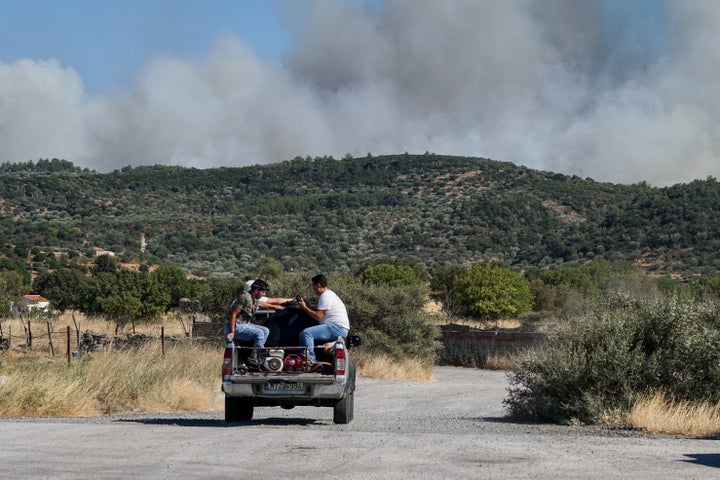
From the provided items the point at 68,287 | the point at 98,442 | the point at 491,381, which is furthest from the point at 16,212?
the point at 98,442

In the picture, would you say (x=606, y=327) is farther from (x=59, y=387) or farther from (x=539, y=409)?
(x=59, y=387)

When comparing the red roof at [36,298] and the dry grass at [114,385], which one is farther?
the red roof at [36,298]

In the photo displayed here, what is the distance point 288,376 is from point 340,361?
0.78m

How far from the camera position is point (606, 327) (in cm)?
1667

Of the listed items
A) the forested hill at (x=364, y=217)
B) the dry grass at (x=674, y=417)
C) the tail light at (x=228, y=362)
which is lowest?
the dry grass at (x=674, y=417)

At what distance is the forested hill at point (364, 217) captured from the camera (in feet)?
341

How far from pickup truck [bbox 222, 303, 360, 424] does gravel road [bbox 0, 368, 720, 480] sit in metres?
0.39

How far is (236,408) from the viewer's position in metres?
15.2

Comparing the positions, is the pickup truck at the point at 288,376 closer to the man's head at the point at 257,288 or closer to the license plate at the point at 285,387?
the license plate at the point at 285,387

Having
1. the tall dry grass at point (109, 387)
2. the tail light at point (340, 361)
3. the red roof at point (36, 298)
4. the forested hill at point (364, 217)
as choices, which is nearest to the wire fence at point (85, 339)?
the tall dry grass at point (109, 387)

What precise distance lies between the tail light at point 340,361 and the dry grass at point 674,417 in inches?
180

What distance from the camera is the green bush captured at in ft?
52.9

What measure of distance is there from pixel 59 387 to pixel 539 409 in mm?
8429

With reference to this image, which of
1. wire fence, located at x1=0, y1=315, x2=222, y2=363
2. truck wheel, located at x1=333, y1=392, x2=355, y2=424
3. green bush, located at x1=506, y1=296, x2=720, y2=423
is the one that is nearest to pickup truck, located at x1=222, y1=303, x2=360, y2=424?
truck wheel, located at x1=333, y1=392, x2=355, y2=424
